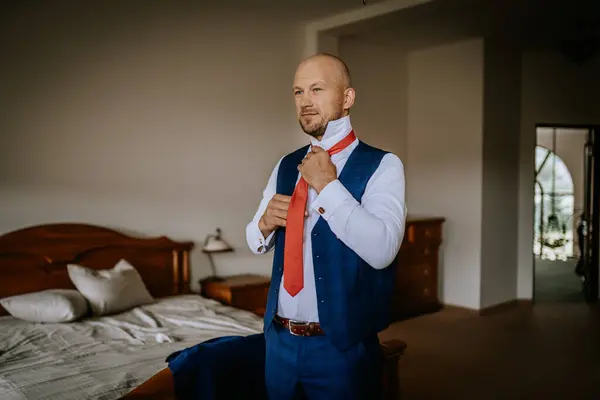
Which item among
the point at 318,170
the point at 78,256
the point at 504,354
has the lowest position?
the point at 504,354

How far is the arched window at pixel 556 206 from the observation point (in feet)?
31.4

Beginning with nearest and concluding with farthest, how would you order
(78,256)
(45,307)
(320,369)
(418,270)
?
(320,369), (45,307), (78,256), (418,270)

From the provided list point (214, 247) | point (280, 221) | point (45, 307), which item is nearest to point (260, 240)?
point (280, 221)

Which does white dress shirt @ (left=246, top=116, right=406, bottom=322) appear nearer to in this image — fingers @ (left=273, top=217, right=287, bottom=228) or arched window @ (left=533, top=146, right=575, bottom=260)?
fingers @ (left=273, top=217, right=287, bottom=228)

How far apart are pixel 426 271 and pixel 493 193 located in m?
1.01

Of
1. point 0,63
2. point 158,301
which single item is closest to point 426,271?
point 158,301

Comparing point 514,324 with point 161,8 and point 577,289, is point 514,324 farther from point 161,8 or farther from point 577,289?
point 161,8

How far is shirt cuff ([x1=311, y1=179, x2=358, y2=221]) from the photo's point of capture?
125cm

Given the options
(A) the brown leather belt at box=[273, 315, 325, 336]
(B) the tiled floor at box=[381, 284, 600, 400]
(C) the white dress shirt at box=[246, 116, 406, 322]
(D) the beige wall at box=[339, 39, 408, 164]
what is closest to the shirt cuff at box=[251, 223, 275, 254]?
(C) the white dress shirt at box=[246, 116, 406, 322]

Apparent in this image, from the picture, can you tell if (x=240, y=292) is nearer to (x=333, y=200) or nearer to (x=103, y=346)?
(x=103, y=346)

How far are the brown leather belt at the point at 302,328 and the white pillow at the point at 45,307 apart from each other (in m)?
2.05

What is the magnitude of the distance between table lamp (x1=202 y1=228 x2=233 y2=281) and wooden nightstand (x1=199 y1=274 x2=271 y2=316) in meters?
0.14

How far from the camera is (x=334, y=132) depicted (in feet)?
4.63

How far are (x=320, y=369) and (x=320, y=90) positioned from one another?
654 mm
